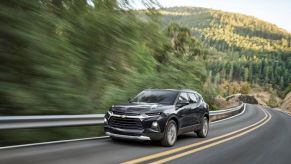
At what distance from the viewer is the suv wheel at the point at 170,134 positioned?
10.8 metres

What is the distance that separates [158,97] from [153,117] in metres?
1.66

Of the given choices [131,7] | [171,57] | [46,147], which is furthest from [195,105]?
[171,57]

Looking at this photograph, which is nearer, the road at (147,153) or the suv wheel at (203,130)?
the road at (147,153)

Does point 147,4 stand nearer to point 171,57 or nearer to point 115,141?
point 115,141

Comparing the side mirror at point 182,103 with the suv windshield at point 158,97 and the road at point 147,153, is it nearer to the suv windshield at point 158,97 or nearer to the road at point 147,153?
the suv windshield at point 158,97

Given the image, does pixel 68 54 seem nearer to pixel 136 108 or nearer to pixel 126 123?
pixel 136 108

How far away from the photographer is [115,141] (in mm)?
11031

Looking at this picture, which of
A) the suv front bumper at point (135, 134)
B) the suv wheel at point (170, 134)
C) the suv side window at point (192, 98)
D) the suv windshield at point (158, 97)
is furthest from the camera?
the suv side window at point (192, 98)

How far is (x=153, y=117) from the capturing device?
10.5 m

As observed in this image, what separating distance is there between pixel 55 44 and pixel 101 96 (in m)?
4.79

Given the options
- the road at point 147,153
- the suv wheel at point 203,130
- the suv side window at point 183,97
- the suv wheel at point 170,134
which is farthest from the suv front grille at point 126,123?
the suv wheel at point 203,130

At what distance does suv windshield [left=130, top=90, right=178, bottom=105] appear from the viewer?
11.9m

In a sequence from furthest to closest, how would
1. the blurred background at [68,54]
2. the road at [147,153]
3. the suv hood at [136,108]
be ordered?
the suv hood at [136,108] → the blurred background at [68,54] → the road at [147,153]

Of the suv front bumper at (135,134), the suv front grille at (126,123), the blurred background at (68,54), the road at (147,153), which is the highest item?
the blurred background at (68,54)
